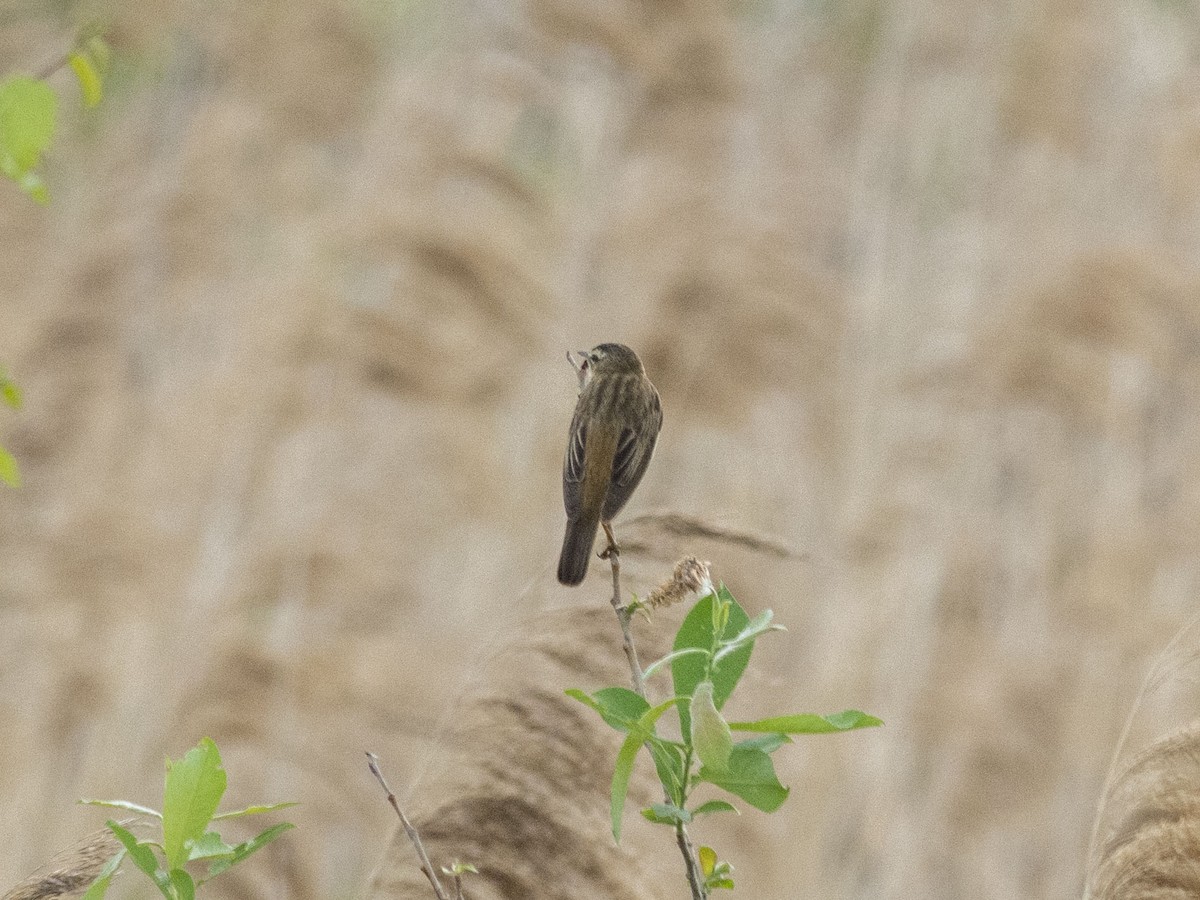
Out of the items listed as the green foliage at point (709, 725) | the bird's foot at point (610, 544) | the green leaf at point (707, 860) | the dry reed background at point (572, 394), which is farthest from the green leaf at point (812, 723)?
the dry reed background at point (572, 394)

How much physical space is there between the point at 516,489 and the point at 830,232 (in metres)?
3.13

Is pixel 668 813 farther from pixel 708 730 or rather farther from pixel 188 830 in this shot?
pixel 188 830

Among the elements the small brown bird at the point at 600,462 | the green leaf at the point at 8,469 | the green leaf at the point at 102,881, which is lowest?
the green leaf at the point at 102,881

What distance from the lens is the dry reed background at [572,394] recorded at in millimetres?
6102

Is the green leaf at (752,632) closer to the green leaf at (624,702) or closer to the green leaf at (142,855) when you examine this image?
the green leaf at (624,702)

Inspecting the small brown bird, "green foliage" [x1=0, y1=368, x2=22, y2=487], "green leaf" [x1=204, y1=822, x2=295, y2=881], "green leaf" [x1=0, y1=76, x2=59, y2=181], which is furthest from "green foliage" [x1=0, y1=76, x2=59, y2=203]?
"green leaf" [x1=204, y1=822, x2=295, y2=881]

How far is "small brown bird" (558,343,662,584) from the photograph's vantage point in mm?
1557

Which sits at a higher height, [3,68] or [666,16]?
[3,68]

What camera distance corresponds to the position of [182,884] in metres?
1.23

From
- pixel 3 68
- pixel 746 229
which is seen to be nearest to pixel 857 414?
pixel 746 229

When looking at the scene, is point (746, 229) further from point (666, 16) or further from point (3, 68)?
point (3, 68)

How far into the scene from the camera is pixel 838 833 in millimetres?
6816

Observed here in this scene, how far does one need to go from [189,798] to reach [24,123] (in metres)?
0.70

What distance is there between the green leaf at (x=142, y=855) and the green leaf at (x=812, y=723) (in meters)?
0.52
